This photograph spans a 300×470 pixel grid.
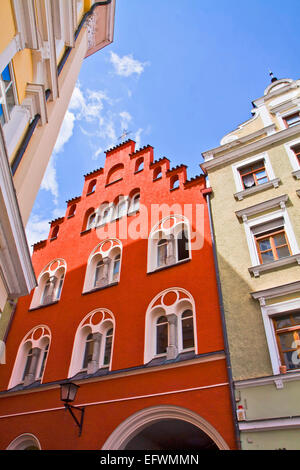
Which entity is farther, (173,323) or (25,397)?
(25,397)

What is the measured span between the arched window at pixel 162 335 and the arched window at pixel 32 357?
5.11 meters

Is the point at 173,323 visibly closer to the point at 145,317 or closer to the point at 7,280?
the point at 145,317

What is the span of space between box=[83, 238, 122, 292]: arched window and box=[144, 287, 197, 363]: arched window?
8.87 feet

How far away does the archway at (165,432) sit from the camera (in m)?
9.49

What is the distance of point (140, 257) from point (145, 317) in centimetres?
279

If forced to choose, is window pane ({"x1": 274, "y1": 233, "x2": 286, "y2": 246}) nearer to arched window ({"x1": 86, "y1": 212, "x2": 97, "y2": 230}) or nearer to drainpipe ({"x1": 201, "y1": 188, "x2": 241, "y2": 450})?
drainpipe ({"x1": 201, "y1": 188, "x2": 241, "y2": 450})

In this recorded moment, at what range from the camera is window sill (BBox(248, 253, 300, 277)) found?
10437mm

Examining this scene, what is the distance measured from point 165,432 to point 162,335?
3.42 m

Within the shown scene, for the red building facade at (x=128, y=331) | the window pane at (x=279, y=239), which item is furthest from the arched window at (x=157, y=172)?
→ the window pane at (x=279, y=239)

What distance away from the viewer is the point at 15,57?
316 inches

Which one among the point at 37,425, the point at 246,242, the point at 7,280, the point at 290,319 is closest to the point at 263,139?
the point at 246,242

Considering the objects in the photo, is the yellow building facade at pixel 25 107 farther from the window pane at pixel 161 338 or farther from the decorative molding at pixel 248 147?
the decorative molding at pixel 248 147

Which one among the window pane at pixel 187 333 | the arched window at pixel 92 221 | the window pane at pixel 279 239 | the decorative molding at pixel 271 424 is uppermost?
the arched window at pixel 92 221

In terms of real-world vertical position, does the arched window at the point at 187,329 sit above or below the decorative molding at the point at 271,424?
above
